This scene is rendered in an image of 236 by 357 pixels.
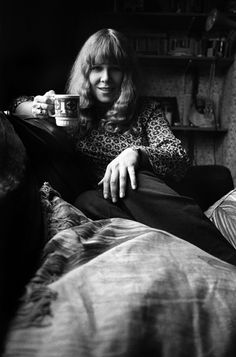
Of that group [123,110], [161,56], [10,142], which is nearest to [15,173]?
[10,142]

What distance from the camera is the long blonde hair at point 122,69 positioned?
3.40 feet

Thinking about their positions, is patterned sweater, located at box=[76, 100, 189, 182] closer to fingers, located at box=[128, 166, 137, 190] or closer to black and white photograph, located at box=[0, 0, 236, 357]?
black and white photograph, located at box=[0, 0, 236, 357]

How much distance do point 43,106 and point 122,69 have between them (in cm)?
33

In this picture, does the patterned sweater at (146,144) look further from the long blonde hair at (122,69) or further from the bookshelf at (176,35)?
the bookshelf at (176,35)

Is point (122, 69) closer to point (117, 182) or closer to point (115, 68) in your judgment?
point (115, 68)

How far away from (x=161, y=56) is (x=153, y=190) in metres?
1.91

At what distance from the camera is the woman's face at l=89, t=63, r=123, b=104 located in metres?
1.06

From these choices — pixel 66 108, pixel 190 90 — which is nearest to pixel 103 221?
pixel 66 108

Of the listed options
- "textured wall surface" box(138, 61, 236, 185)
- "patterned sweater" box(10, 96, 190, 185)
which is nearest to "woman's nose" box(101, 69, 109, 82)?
"patterned sweater" box(10, 96, 190, 185)

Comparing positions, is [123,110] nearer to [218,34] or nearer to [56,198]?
[56,198]

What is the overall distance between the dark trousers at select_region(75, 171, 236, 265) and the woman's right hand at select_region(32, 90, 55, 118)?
9.6 inches

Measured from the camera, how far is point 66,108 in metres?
0.78

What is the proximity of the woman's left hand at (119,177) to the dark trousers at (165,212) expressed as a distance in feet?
0.04

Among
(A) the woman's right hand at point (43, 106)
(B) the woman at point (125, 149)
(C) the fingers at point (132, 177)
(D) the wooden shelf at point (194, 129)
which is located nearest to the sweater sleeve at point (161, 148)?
(B) the woman at point (125, 149)
